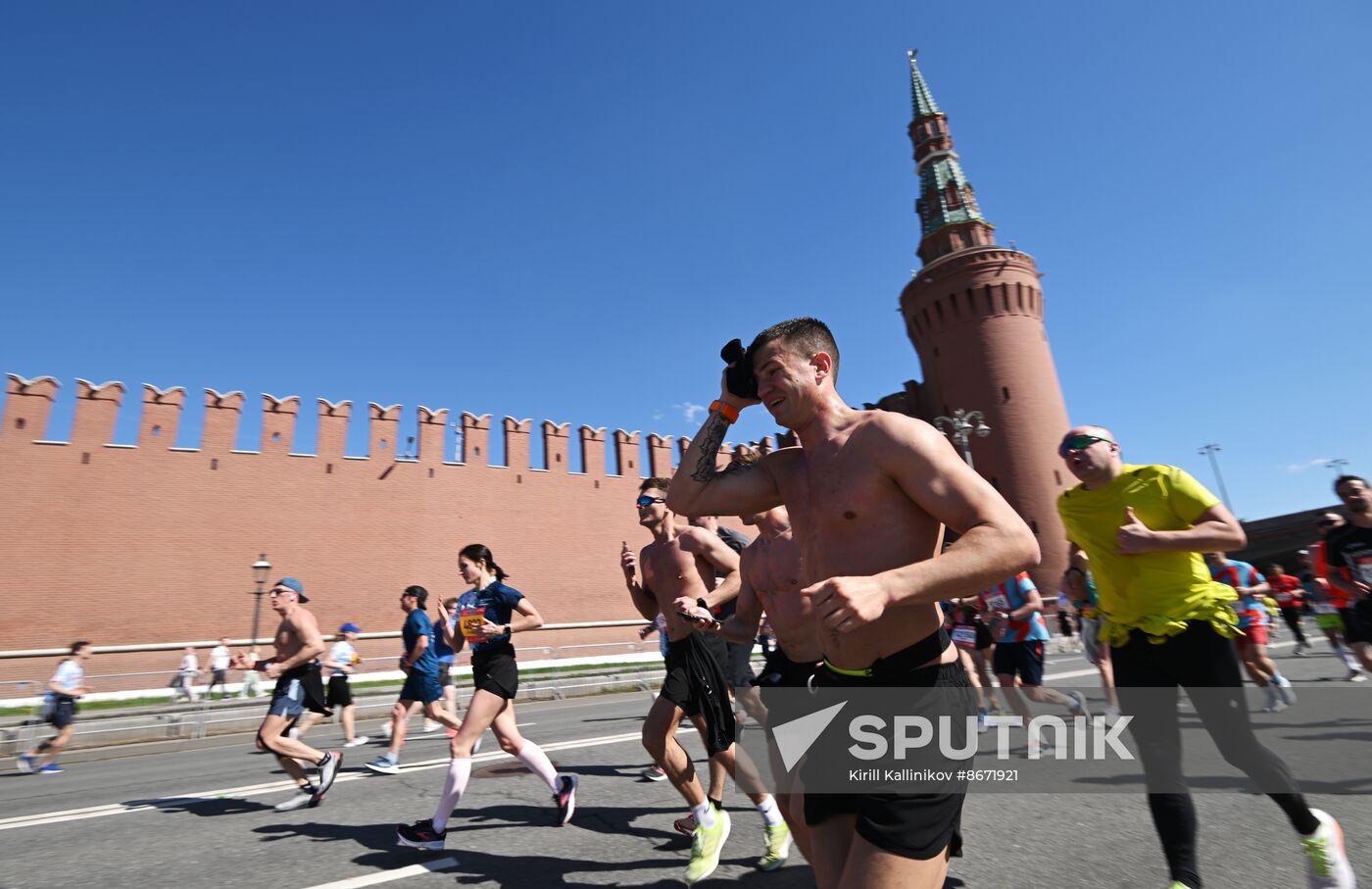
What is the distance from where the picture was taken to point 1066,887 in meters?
3.07

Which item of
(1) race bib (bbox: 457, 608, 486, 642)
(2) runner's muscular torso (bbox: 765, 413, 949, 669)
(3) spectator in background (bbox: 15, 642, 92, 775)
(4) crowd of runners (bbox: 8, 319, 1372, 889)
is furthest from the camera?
(3) spectator in background (bbox: 15, 642, 92, 775)

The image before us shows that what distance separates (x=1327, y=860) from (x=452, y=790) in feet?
14.1

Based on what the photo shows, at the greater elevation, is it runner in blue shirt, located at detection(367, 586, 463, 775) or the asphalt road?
runner in blue shirt, located at detection(367, 586, 463, 775)

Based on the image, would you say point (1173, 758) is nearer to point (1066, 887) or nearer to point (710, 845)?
point (1066, 887)

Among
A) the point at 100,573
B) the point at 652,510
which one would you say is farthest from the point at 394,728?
the point at 100,573

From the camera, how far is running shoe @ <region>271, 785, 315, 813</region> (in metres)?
5.42

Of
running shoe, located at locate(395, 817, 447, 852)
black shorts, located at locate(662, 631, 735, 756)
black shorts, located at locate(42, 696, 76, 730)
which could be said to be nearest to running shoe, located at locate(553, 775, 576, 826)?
running shoe, located at locate(395, 817, 447, 852)

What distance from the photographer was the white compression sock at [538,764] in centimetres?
469

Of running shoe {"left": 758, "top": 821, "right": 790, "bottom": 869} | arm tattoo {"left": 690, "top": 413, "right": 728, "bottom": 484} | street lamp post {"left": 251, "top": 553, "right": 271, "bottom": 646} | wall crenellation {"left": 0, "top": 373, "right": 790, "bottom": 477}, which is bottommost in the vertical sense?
running shoe {"left": 758, "top": 821, "right": 790, "bottom": 869}

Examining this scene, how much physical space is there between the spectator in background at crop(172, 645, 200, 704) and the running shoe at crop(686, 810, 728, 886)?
2139 cm

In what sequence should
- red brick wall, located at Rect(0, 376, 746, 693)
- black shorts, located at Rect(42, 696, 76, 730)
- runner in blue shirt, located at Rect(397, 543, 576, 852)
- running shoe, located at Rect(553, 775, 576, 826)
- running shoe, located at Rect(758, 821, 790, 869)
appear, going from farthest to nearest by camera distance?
red brick wall, located at Rect(0, 376, 746, 693), black shorts, located at Rect(42, 696, 76, 730), running shoe, located at Rect(553, 775, 576, 826), runner in blue shirt, located at Rect(397, 543, 576, 852), running shoe, located at Rect(758, 821, 790, 869)

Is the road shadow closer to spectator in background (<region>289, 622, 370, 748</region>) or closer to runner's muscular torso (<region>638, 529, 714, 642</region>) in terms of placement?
spectator in background (<region>289, 622, 370, 748</region>)

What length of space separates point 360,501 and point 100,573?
26.7ft

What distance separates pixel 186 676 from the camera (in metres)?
20.6
